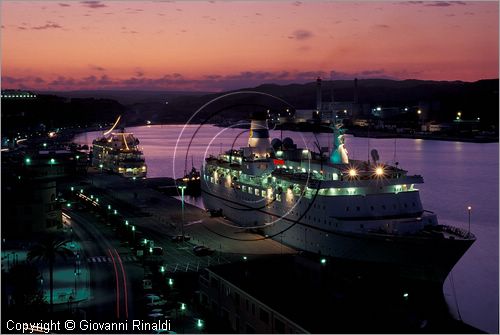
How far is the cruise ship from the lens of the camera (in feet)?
62.0

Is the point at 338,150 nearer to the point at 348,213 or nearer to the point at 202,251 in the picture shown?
the point at 348,213

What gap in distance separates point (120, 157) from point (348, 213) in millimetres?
35598

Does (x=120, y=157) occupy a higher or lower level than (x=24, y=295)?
higher

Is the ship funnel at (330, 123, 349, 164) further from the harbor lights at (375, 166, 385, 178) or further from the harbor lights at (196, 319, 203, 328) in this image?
the harbor lights at (196, 319, 203, 328)

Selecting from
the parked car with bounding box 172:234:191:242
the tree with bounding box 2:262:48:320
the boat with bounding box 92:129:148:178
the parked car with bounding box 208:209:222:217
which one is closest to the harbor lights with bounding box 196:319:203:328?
the tree with bounding box 2:262:48:320

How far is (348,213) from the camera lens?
2072 cm

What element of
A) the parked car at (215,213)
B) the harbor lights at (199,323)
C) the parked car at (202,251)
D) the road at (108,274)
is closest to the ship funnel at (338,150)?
the parked car at (202,251)

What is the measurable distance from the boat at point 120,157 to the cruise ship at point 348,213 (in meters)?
25.0

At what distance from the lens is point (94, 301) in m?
15.9

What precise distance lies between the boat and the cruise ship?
25.0 meters

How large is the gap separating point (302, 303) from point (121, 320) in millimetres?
Result: 4405

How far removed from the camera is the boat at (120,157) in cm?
5131

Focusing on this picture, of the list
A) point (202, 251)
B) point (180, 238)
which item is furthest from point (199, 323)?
point (180, 238)

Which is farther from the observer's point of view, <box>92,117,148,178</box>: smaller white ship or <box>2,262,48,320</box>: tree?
<box>92,117,148,178</box>: smaller white ship
